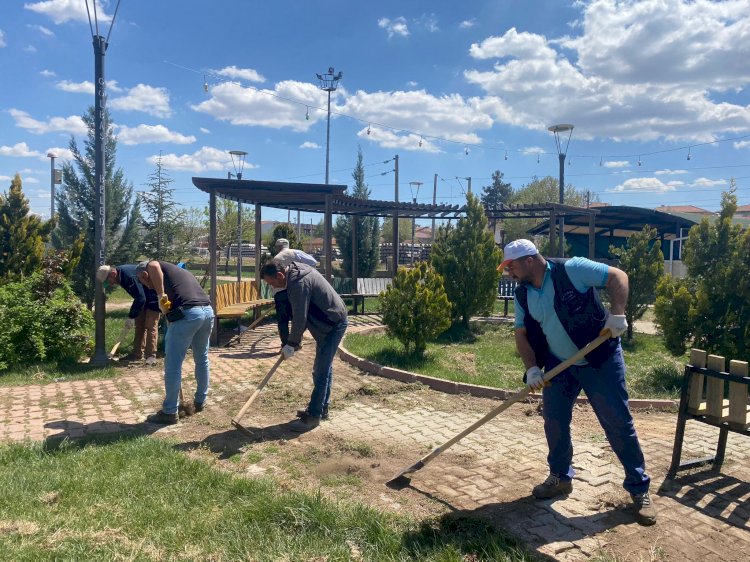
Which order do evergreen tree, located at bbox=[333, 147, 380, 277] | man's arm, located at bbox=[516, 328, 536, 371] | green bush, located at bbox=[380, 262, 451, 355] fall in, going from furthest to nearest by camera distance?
evergreen tree, located at bbox=[333, 147, 380, 277]
green bush, located at bbox=[380, 262, 451, 355]
man's arm, located at bbox=[516, 328, 536, 371]

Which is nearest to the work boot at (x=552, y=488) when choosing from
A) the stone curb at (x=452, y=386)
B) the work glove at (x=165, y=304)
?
the stone curb at (x=452, y=386)

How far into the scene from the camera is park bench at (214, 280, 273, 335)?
9.90 m

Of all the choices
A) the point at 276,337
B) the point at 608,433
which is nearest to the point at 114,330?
the point at 276,337

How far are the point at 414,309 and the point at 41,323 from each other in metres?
4.88

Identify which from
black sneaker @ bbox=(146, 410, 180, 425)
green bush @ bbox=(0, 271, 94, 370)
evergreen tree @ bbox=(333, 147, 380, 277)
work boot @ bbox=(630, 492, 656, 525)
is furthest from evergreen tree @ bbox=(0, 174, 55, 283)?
evergreen tree @ bbox=(333, 147, 380, 277)

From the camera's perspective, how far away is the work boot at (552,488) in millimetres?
3723

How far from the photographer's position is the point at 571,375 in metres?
3.69

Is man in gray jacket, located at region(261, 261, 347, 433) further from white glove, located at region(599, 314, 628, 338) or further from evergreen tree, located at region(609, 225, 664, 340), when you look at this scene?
evergreen tree, located at region(609, 225, 664, 340)

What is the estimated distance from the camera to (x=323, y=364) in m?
5.42

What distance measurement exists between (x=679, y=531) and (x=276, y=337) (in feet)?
26.4

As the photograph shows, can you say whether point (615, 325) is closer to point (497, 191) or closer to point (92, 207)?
point (92, 207)

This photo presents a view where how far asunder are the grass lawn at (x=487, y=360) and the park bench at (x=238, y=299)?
6.69ft

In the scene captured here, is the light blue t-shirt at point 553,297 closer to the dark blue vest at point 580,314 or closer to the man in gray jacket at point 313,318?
the dark blue vest at point 580,314

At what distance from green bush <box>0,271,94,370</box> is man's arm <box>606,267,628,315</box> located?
6.86 meters
